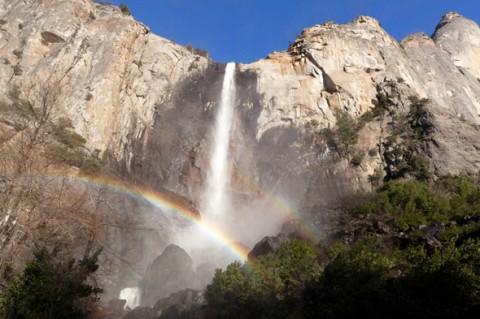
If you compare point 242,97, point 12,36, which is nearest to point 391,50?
point 242,97

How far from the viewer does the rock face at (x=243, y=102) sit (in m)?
37.2

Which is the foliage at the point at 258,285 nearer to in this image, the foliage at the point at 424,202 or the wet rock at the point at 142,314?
the wet rock at the point at 142,314

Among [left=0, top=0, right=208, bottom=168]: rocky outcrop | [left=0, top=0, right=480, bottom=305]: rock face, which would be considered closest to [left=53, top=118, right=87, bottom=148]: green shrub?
[left=0, top=0, right=208, bottom=168]: rocky outcrop

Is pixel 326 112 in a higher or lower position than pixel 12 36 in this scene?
lower

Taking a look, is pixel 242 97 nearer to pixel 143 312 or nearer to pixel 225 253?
pixel 225 253

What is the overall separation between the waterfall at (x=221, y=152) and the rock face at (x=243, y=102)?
2.41 ft

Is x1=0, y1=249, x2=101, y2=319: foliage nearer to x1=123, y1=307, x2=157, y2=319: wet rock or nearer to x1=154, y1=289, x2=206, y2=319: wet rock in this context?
x1=154, y1=289, x2=206, y2=319: wet rock

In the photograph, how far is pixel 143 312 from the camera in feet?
62.8

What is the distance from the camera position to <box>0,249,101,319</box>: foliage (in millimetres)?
10375

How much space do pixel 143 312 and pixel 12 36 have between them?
110ft

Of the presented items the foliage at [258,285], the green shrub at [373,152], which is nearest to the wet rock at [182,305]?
the foliage at [258,285]

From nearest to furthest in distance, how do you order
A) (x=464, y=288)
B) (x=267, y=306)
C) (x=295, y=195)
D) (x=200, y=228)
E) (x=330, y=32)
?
(x=464, y=288) → (x=267, y=306) → (x=200, y=228) → (x=295, y=195) → (x=330, y=32)

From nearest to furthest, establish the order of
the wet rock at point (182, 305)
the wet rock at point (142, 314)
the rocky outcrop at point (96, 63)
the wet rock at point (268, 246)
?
the wet rock at point (182, 305) → the wet rock at point (142, 314) → the wet rock at point (268, 246) → the rocky outcrop at point (96, 63)

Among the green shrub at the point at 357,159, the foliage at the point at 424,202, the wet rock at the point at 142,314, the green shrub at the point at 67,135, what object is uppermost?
the green shrub at the point at 357,159
